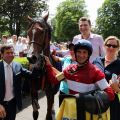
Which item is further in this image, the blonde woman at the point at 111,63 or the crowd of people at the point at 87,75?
the blonde woman at the point at 111,63

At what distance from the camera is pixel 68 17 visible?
2923 inches

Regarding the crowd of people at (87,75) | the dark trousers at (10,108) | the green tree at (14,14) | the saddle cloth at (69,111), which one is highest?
the green tree at (14,14)

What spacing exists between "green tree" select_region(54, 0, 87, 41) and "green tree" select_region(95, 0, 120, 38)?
4063mm

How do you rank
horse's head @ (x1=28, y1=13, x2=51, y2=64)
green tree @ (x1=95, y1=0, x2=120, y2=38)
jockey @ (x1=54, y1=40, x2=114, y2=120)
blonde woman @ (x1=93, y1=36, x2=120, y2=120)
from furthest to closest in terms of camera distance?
green tree @ (x1=95, y1=0, x2=120, y2=38), horse's head @ (x1=28, y1=13, x2=51, y2=64), blonde woman @ (x1=93, y1=36, x2=120, y2=120), jockey @ (x1=54, y1=40, x2=114, y2=120)

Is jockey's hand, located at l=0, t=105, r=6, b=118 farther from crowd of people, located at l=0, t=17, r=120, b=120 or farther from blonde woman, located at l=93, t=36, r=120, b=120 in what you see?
blonde woman, located at l=93, t=36, r=120, b=120

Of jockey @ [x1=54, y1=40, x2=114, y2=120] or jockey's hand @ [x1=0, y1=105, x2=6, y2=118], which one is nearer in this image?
jockey @ [x1=54, y1=40, x2=114, y2=120]

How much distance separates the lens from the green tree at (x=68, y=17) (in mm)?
70938

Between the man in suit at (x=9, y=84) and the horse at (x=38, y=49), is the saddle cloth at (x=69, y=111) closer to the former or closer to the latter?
the man in suit at (x=9, y=84)

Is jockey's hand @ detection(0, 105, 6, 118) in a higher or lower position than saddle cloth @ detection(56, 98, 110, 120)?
lower

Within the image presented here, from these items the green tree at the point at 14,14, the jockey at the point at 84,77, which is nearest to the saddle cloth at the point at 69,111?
the jockey at the point at 84,77

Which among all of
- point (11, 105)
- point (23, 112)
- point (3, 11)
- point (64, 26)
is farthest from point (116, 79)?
point (64, 26)

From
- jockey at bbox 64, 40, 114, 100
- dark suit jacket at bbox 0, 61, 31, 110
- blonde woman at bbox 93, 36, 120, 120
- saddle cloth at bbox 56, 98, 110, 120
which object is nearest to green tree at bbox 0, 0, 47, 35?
dark suit jacket at bbox 0, 61, 31, 110

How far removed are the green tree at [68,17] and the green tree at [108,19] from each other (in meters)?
4.06

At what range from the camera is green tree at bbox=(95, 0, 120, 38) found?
7556 centimetres
